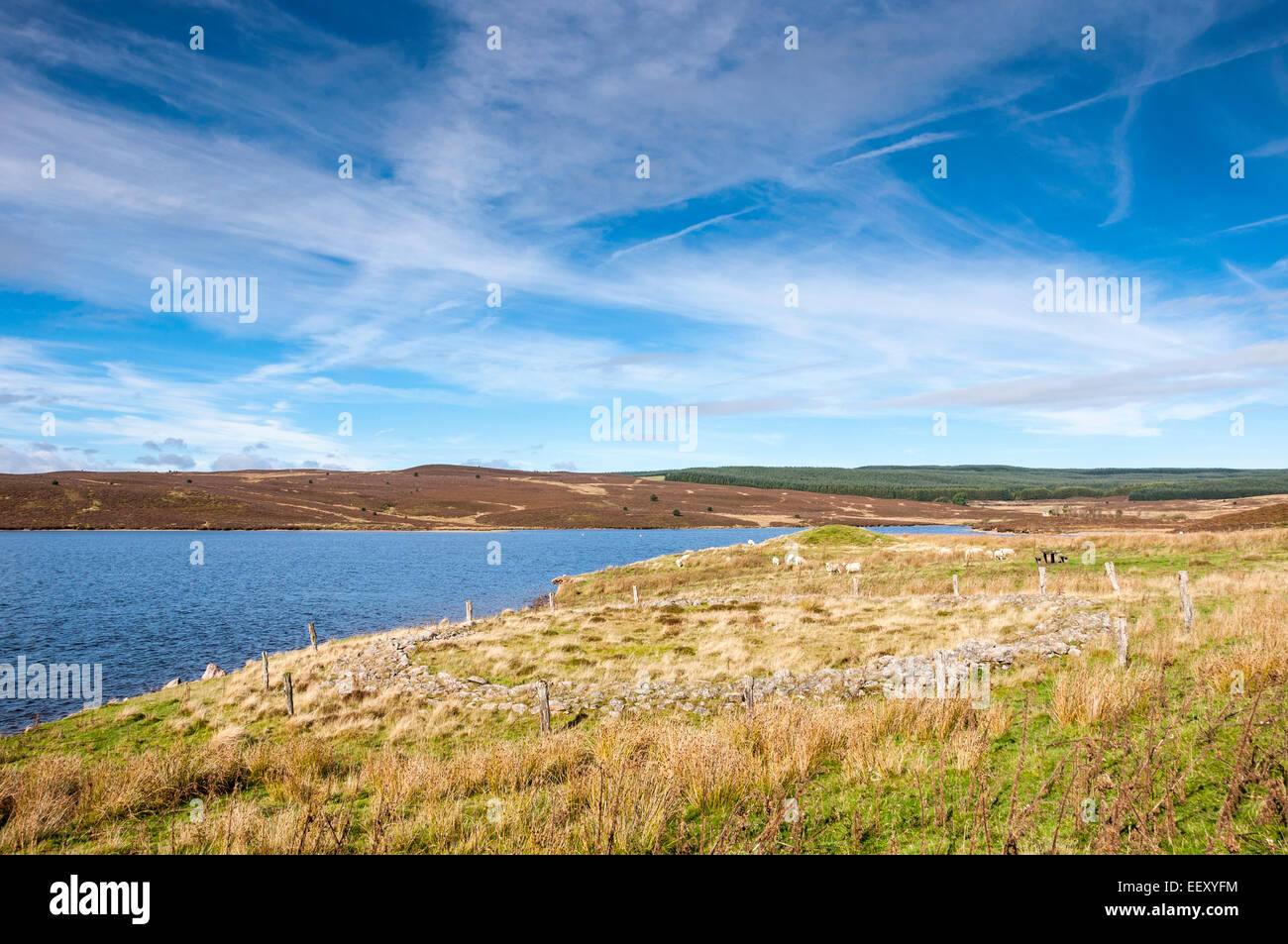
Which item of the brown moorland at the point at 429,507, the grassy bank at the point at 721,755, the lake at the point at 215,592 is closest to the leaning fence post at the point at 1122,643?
the grassy bank at the point at 721,755

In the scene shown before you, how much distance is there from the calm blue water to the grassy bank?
10459mm

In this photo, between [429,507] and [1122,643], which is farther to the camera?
[429,507]

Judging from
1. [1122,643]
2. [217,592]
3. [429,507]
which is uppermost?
[1122,643]

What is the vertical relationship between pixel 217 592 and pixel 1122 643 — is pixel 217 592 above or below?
below

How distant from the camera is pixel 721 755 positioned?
349 inches

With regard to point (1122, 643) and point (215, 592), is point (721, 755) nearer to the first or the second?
point (1122, 643)

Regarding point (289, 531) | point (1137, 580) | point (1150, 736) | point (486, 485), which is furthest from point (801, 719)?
point (486, 485)

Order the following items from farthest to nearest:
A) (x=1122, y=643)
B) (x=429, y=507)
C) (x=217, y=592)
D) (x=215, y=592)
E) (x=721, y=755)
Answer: (x=429, y=507)
(x=217, y=592)
(x=215, y=592)
(x=1122, y=643)
(x=721, y=755)

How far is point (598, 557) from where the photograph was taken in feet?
278

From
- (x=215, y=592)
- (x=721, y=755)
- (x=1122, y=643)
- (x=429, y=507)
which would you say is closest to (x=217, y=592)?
(x=215, y=592)

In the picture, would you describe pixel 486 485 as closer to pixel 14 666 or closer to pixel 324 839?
pixel 14 666

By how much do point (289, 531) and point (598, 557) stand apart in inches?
2952

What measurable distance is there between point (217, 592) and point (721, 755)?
5335cm
